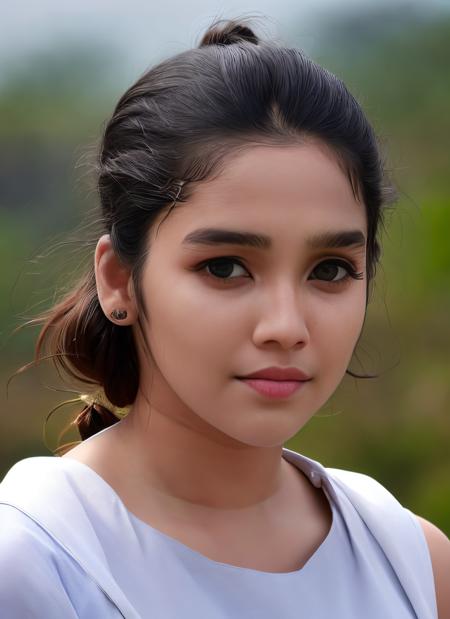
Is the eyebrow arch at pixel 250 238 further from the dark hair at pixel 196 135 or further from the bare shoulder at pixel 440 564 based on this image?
the bare shoulder at pixel 440 564

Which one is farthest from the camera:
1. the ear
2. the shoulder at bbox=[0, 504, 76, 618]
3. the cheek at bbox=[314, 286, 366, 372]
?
the ear

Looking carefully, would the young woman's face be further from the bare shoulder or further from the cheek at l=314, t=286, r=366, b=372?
the bare shoulder

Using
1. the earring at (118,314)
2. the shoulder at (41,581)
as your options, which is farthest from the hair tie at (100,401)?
the shoulder at (41,581)

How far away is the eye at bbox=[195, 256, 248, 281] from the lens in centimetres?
152

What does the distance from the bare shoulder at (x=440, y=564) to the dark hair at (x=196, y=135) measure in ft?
1.51

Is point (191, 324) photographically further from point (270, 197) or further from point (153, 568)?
point (153, 568)

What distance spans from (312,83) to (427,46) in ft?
14.4

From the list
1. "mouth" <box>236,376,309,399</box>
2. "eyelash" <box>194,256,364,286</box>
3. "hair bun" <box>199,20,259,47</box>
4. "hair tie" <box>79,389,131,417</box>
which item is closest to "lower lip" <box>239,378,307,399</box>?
"mouth" <box>236,376,309,399</box>

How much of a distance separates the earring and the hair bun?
439mm

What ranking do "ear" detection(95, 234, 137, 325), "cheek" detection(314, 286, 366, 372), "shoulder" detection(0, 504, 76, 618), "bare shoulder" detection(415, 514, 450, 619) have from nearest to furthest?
"shoulder" detection(0, 504, 76, 618), "cheek" detection(314, 286, 366, 372), "ear" detection(95, 234, 137, 325), "bare shoulder" detection(415, 514, 450, 619)

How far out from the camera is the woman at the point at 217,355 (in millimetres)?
1500

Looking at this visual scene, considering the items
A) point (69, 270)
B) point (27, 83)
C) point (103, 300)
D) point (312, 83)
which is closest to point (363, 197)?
point (312, 83)

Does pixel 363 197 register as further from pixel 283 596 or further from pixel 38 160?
pixel 38 160

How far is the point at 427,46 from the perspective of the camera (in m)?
5.80
